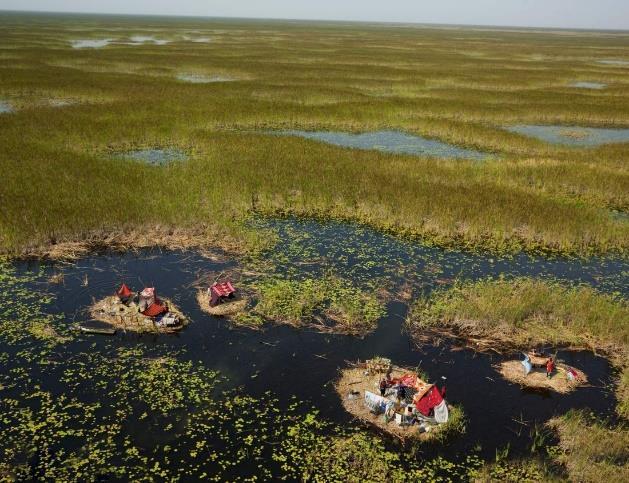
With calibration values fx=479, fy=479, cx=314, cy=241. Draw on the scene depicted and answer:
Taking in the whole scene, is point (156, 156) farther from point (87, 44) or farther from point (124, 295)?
point (87, 44)

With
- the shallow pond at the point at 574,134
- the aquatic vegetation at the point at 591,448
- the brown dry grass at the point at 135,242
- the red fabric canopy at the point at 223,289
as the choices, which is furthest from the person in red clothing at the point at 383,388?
the shallow pond at the point at 574,134

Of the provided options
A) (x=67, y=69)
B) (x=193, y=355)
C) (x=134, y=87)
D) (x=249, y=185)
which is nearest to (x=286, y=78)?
(x=134, y=87)

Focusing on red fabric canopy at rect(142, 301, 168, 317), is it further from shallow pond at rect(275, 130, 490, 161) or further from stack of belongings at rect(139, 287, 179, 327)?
shallow pond at rect(275, 130, 490, 161)

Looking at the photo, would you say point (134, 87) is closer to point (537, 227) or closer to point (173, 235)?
point (173, 235)

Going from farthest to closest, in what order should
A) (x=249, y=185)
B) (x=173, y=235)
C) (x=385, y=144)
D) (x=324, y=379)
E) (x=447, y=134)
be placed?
(x=447, y=134), (x=385, y=144), (x=249, y=185), (x=173, y=235), (x=324, y=379)

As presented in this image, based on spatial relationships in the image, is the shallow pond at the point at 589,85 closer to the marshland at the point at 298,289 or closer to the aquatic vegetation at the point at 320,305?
the marshland at the point at 298,289
